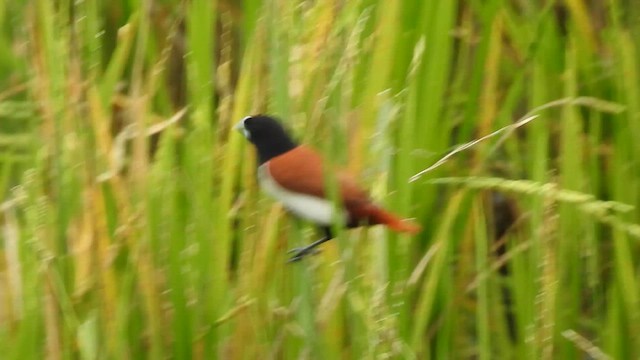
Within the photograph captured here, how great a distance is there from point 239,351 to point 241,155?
23cm

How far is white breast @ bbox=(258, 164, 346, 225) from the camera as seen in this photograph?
1061 millimetres

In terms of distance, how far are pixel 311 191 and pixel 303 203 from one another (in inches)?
0.5

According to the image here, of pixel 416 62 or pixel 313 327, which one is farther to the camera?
pixel 416 62

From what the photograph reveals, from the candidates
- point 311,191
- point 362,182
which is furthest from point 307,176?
point 362,182

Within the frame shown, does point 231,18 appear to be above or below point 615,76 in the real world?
above

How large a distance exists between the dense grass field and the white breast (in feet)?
0.11

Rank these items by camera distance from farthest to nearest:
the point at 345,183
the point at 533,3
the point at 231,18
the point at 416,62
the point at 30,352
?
the point at 231,18 < the point at 533,3 < the point at 416,62 < the point at 30,352 < the point at 345,183

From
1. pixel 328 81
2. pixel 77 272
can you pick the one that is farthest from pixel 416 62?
pixel 77 272

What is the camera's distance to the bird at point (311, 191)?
1.06m

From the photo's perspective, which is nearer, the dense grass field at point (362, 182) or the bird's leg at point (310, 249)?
the bird's leg at point (310, 249)

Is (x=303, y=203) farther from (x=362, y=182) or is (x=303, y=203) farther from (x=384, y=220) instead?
(x=362, y=182)

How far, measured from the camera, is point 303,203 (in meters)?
1.08

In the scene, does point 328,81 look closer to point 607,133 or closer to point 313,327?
point 313,327

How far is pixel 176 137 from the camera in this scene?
150 cm
